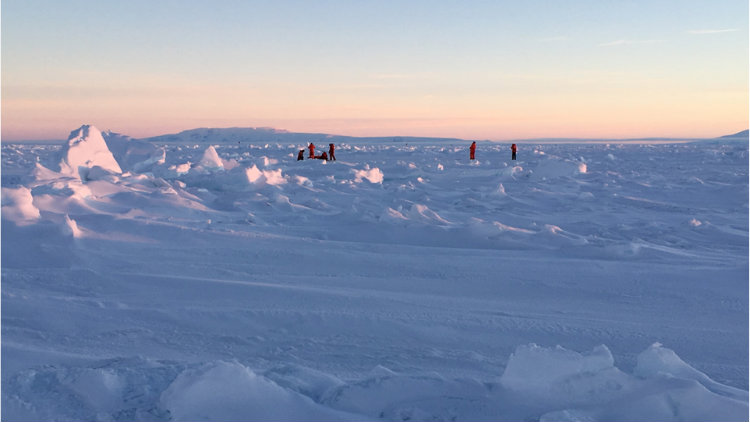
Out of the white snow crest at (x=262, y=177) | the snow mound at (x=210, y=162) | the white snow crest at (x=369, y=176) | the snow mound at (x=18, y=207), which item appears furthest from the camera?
the snow mound at (x=210, y=162)

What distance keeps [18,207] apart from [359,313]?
3.52 metres

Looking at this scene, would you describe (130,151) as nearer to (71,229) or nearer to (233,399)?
(71,229)

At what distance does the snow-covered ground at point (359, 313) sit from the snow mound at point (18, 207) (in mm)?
35

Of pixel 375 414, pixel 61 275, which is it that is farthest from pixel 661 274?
pixel 61 275

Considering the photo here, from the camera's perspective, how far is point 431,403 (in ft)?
6.72

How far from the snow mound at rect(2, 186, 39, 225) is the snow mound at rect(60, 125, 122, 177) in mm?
4812

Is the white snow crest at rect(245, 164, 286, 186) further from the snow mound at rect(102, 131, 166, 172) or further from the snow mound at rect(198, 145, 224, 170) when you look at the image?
the snow mound at rect(102, 131, 166, 172)

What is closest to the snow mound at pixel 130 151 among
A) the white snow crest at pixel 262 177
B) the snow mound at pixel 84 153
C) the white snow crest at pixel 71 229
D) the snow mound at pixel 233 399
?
the snow mound at pixel 84 153

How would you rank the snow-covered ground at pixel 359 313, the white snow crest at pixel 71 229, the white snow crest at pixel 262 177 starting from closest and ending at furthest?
→ the snow-covered ground at pixel 359 313 < the white snow crest at pixel 71 229 < the white snow crest at pixel 262 177

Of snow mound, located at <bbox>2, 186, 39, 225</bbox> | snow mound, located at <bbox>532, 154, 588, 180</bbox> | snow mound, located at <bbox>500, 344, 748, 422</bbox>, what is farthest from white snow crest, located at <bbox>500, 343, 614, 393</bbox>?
snow mound, located at <bbox>532, 154, 588, 180</bbox>

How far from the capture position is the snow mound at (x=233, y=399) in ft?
6.27

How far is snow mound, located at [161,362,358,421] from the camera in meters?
1.91

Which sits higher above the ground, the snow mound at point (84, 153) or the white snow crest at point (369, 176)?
the snow mound at point (84, 153)

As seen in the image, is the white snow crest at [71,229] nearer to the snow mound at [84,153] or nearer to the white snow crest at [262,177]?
the snow mound at [84,153]
